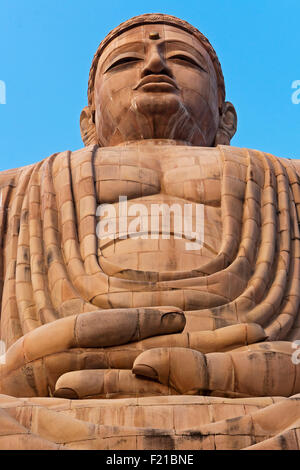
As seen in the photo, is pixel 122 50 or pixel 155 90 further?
pixel 122 50

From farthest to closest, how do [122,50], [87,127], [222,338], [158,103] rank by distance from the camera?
[87,127]
[122,50]
[158,103]
[222,338]

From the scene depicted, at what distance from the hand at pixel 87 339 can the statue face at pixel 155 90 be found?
5.35 m

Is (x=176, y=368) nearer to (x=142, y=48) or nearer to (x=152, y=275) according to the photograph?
(x=152, y=275)

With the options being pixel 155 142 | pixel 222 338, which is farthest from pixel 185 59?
pixel 222 338

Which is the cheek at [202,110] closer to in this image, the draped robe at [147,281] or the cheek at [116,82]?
the cheek at [116,82]

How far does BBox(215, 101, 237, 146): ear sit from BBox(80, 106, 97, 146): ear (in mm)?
2175

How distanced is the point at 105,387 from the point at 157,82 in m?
6.44

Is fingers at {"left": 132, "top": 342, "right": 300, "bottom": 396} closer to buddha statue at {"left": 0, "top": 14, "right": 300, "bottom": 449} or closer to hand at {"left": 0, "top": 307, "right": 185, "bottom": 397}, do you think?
buddha statue at {"left": 0, "top": 14, "right": 300, "bottom": 449}

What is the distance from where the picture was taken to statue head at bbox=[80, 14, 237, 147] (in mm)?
12859

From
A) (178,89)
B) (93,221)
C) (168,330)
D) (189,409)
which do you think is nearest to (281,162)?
(178,89)

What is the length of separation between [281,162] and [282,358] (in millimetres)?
4735

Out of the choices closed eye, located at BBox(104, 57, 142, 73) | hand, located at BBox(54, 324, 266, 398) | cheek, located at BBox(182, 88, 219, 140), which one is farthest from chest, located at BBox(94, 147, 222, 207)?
hand, located at BBox(54, 324, 266, 398)

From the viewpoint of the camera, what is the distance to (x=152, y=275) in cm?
939

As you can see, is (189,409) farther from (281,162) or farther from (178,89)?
(178,89)
